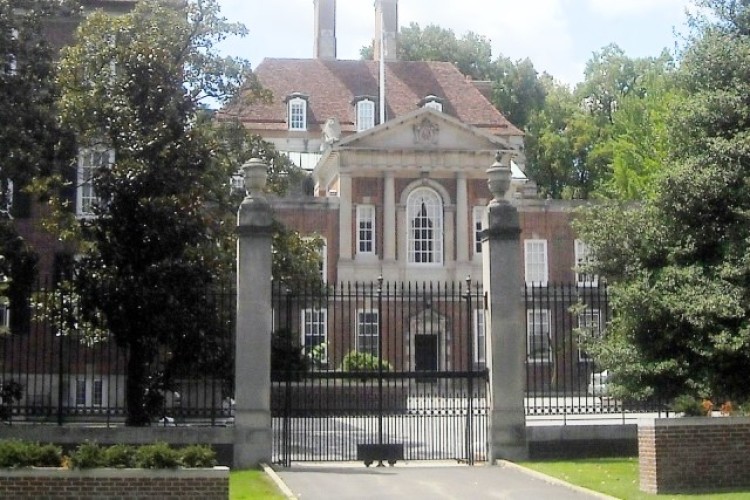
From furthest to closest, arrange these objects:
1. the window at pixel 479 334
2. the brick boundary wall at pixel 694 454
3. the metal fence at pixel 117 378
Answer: the window at pixel 479 334 → the metal fence at pixel 117 378 → the brick boundary wall at pixel 694 454

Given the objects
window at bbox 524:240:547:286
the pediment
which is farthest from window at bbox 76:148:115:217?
window at bbox 524:240:547:286

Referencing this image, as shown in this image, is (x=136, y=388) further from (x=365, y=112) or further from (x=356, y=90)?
(x=356, y=90)

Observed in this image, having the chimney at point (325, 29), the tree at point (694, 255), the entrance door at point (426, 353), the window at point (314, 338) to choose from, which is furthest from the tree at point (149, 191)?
the chimney at point (325, 29)

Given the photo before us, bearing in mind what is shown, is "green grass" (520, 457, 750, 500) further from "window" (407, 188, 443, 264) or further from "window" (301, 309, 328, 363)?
"window" (407, 188, 443, 264)

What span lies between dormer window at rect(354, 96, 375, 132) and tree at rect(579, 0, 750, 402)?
40.0 metres

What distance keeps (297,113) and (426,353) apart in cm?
2179

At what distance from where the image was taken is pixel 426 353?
138ft

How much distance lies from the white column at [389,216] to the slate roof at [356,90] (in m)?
12.3

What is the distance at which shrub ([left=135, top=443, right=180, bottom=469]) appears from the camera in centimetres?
1361

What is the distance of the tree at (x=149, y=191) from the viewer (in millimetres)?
20859

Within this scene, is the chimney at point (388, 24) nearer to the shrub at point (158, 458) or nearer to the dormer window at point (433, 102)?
the dormer window at point (433, 102)

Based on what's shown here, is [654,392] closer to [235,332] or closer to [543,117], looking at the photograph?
[235,332]

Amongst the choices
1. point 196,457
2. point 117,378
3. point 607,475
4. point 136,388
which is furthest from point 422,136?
point 196,457

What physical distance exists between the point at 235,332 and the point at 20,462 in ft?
24.3
